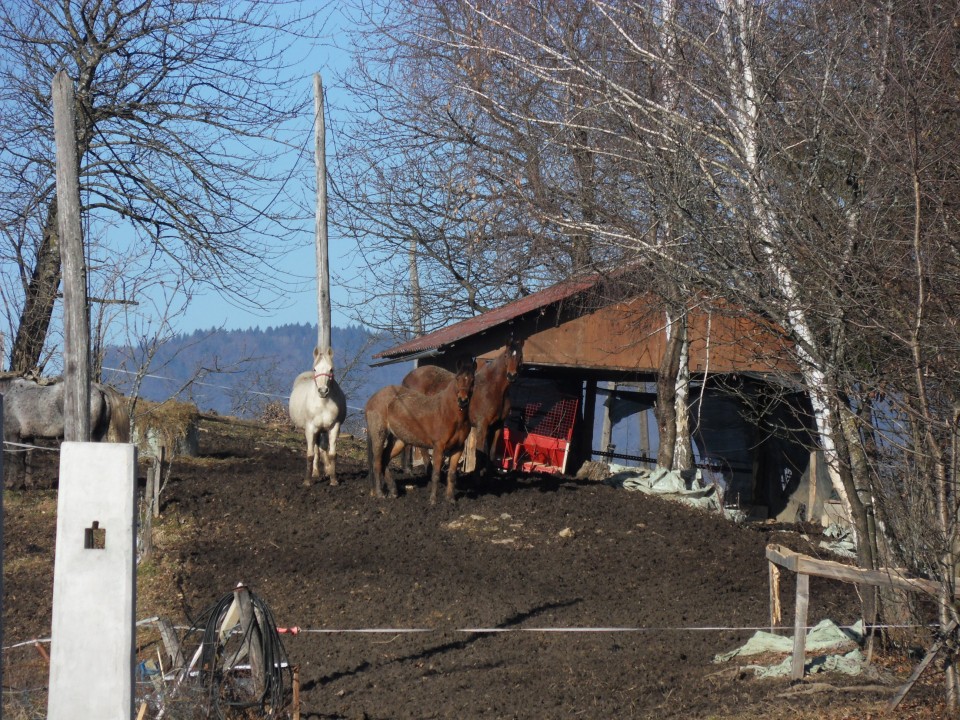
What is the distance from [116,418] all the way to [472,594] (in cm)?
726

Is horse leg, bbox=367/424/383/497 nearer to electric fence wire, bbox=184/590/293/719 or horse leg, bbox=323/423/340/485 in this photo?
horse leg, bbox=323/423/340/485

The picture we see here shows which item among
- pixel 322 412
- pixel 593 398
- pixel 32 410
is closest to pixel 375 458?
pixel 322 412

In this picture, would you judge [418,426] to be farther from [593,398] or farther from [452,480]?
[593,398]

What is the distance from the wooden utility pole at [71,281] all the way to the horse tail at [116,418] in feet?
28.6

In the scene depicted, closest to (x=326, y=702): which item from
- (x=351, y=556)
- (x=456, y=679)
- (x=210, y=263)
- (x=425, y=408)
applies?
(x=456, y=679)

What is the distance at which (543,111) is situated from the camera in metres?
13.1

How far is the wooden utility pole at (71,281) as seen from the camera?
25.4 ft

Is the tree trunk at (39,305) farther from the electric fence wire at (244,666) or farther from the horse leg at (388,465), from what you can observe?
the electric fence wire at (244,666)

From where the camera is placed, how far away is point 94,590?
5.50 m

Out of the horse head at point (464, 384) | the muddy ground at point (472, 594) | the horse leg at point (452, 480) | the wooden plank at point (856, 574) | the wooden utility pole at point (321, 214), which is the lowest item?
the muddy ground at point (472, 594)

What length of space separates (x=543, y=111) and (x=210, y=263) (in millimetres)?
9393

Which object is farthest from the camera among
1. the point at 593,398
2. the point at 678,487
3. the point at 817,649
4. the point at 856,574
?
the point at 593,398

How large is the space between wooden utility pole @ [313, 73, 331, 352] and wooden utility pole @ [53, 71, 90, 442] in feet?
42.0

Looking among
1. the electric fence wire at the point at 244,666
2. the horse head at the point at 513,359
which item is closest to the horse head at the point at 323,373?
the horse head at the point at 513,359
